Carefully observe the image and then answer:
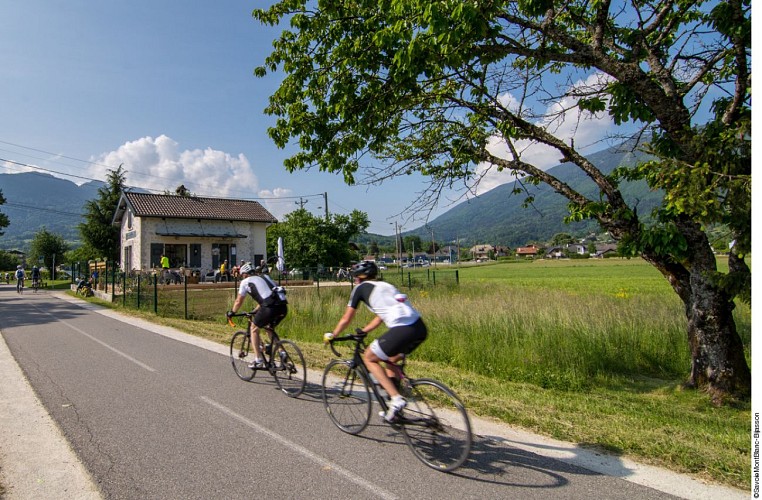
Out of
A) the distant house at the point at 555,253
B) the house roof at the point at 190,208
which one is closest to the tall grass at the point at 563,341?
the house roof at the point at 190,208

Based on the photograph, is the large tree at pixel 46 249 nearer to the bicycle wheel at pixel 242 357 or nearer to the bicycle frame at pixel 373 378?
the bicycle wheel at pixel 242 357

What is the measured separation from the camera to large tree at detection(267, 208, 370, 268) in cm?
4266

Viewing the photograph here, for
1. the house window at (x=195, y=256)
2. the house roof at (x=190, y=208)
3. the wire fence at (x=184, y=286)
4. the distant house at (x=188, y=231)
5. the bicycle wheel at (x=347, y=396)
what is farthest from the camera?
the house window at (x=195, y=256)

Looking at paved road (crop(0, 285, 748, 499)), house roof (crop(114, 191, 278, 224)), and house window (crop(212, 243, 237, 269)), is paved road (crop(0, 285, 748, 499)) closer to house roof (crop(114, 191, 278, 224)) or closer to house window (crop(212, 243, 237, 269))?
house roof (crop(114, 191, 278, 224))

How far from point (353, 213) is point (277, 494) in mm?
43392

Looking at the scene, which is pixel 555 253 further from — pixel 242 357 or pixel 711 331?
pixel 242 357

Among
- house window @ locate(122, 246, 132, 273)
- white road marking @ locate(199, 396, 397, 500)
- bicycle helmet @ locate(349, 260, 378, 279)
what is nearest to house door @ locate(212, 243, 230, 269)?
house window @ locate(122, 246, 132, 273)

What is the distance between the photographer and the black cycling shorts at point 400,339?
15.3 ft

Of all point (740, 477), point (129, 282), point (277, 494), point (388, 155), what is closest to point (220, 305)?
point (129, 282)

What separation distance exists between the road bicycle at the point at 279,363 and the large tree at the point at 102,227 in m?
43.5

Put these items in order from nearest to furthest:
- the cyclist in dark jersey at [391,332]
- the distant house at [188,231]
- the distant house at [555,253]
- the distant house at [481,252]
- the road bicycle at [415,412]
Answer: the road bicycle at [415,412] < the cyclist in dark jersey at [391,332] < the distant house at [188,231] < the distant house at [555,253] < the distant house at [481,252]

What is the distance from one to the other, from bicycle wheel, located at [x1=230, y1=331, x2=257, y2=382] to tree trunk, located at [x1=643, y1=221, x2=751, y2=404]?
7142mm

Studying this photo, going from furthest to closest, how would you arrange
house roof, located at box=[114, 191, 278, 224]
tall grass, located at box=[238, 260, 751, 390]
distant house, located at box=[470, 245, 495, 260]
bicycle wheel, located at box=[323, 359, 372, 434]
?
distant house, located at box=[470, 245, 495, 260] < house roof, located at box=[114, 191, 278, 224] < tall grass, located at box=[238, 260, 751, 390] < bicycle wheel, located at box=[323, 359, 372, 434]

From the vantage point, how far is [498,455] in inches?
181
